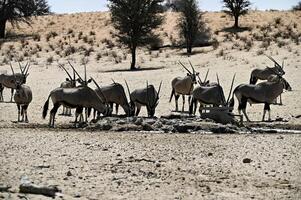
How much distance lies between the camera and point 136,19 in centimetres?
3941

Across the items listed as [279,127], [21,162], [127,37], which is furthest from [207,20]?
[21,162]

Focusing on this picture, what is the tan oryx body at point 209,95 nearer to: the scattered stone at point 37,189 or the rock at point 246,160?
the rock at point 246,160

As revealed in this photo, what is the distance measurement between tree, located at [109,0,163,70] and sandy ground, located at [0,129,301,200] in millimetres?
25467

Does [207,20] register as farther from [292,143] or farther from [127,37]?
[292,143]

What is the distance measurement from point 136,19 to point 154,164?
29553 millimetres

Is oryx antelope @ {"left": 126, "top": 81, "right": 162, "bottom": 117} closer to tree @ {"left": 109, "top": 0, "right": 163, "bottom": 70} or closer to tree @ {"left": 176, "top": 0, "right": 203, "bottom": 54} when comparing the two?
tree @ {"left": 109, "top": 0, "right": 163, "bottom": 70}

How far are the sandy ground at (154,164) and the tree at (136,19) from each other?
2547cm

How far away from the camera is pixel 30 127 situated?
1612 cm

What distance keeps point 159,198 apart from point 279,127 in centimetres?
920

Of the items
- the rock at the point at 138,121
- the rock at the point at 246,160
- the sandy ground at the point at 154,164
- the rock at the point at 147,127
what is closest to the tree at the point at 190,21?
the rock at the point at 138,121

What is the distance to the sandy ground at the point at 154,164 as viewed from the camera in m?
8.75

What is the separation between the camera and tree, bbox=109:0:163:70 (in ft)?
129

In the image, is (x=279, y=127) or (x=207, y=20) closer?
(x=279, y=127)

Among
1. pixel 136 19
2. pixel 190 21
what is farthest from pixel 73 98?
pixel 190 21
